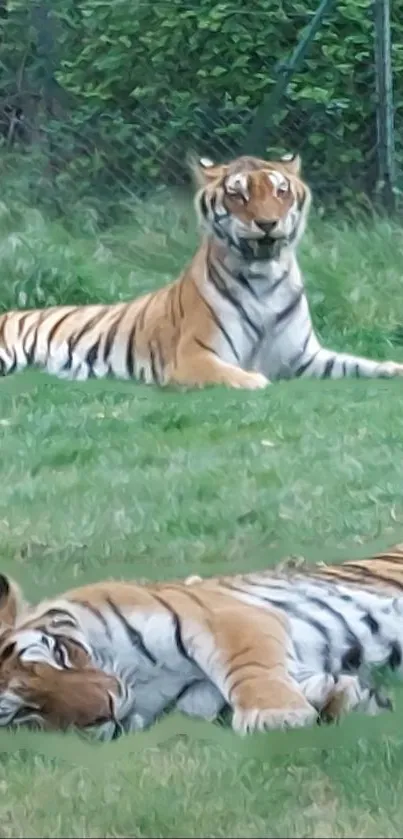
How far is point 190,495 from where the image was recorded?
6.32ft

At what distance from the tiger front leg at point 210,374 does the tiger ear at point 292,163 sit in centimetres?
27

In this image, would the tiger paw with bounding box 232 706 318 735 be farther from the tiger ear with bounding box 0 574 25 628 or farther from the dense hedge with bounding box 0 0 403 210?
the dense hedge with bounding box 0 0 403 210

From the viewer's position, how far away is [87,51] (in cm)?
199

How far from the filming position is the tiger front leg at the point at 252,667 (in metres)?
1.85

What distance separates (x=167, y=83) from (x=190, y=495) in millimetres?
554

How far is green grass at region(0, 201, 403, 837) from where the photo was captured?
5.95 feet

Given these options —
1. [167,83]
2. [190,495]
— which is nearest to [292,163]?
[167,83]

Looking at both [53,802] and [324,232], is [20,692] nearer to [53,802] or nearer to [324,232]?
[53,802]

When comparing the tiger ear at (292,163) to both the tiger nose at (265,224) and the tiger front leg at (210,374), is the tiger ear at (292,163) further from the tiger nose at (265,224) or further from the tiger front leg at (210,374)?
the tiger front leg at (210,374)

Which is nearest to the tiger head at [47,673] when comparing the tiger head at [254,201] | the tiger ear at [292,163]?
the tiger head at [254,201]

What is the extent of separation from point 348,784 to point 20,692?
0.43m

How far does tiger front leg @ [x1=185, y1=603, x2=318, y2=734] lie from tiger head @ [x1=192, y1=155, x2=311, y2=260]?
0.50m

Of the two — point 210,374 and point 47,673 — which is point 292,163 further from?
point 47,673

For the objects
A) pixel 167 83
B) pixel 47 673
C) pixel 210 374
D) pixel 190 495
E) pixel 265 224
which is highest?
pixel 167 83
